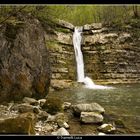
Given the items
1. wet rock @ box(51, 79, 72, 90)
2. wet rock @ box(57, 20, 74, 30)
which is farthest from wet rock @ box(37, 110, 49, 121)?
wet rock @ box(57, 20, 74, 30)

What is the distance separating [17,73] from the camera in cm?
663

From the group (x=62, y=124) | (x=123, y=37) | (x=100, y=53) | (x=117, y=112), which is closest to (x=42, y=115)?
(x=62, y=124)

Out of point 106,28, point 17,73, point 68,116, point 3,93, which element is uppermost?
point 106,28

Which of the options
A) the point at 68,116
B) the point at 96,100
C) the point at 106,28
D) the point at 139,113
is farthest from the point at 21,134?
the point at 106,28

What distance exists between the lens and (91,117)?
5148mm

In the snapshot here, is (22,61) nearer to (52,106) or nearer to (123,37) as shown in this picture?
(52,106)

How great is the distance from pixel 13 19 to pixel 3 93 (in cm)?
180

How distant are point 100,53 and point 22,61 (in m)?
8.59

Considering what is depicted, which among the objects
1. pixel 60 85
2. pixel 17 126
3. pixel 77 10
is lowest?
pixel 17 126

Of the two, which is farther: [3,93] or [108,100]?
[108,100]

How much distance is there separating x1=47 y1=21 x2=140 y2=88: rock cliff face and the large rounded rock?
5.33 m

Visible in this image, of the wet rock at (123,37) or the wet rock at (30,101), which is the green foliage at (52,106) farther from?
the wet rock at (123,37)

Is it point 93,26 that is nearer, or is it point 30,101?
point 30,101

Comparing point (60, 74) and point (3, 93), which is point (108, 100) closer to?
point (3, 93)
